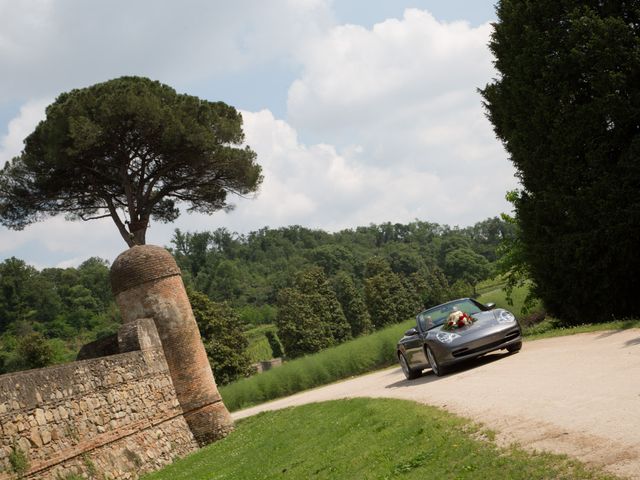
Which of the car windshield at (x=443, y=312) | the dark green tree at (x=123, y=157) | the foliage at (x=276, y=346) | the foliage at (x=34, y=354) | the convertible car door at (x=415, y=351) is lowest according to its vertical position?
the convertible car door at (x=415, y=351)

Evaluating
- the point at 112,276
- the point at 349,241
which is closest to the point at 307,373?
the point at 112,276

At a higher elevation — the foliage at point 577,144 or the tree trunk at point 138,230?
the tree trunk at point 138,230

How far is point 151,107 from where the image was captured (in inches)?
909

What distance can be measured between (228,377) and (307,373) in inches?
704

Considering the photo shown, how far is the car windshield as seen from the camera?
13.8 meters

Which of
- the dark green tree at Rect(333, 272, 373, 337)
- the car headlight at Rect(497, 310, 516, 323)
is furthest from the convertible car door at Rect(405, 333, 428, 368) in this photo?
the dark green tree at Rect(333, 272, 373, 337)

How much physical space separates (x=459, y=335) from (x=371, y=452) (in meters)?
5.54

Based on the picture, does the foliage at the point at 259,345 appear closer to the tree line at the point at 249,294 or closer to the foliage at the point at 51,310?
the tree line at the point at 249,294

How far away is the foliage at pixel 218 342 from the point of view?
44.5 metres

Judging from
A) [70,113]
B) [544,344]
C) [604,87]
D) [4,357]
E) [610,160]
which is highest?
[70,113]

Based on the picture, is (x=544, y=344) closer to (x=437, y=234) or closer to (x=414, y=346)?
(x=414, y=346)

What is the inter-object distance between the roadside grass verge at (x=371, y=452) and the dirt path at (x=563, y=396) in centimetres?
25

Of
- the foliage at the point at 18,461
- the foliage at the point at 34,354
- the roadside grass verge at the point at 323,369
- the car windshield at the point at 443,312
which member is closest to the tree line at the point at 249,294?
the foliage at the point at 34,354

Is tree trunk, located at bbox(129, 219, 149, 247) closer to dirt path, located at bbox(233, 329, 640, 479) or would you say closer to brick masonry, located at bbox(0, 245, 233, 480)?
brick masonry, located at bbox(0, 245, 233, 480)
